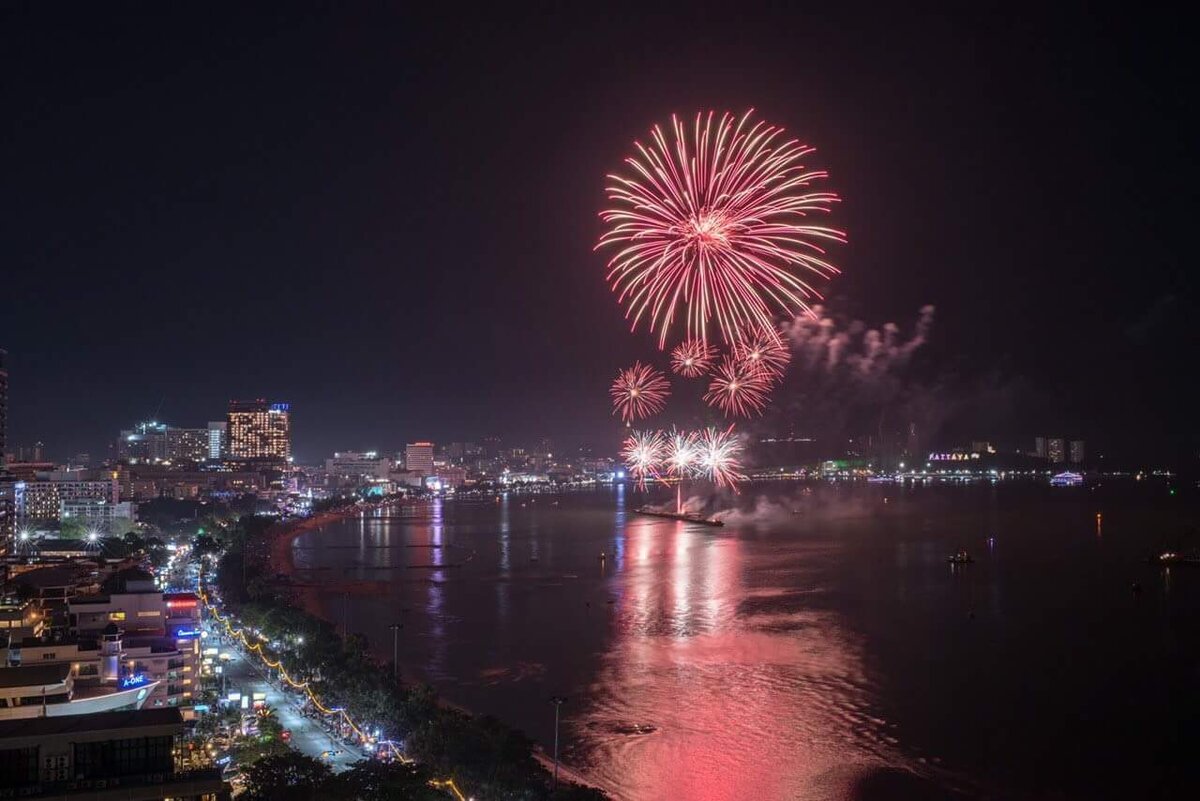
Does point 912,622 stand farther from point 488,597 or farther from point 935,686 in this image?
point 488,597

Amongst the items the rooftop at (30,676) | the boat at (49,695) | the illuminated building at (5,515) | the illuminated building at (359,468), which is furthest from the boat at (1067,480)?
the rooftop at (30,676)

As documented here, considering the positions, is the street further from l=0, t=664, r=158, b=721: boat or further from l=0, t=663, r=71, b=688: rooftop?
l=0, t=663, r=71, b=688: rooftop

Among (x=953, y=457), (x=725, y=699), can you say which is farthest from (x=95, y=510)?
(x=953, y=457)

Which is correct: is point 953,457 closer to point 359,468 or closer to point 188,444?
point 359,468

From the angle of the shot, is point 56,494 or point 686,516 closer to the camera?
point 56,494

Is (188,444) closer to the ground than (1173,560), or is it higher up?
higher up

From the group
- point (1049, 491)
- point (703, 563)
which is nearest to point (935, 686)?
point (703, 563)

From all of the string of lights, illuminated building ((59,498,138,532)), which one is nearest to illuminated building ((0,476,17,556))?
the string of lights

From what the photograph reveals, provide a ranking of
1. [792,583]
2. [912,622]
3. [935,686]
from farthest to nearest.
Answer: [792,583], [912,622], [935,686]
